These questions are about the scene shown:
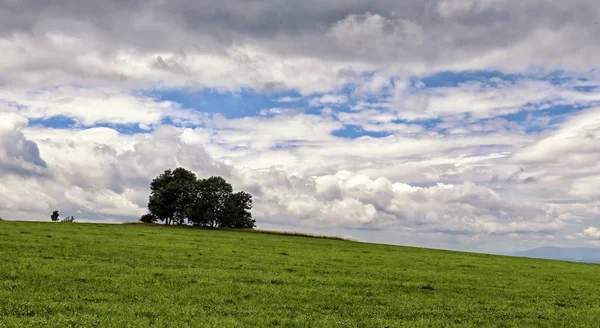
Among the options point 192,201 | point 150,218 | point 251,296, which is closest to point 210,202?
point 192,201

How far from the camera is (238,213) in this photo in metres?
119

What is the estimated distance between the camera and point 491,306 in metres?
22.5

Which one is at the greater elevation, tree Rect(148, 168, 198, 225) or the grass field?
tree Rect(148, 168, 198, 225)

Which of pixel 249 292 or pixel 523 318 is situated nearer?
pixel 523 318

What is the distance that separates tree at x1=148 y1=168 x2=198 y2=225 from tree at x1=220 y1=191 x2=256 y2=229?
876 centimetres

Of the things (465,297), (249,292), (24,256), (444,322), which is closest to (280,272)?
(249,292)

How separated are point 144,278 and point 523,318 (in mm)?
18109

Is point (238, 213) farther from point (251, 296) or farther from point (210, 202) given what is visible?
point (251, 296)

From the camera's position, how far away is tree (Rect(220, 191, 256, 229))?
381 feet

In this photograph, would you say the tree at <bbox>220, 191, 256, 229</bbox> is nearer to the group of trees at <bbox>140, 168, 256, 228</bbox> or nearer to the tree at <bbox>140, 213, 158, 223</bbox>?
the group of trees at <bbox>140, 168, 256, 228</bbox>

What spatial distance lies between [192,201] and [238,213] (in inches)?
479

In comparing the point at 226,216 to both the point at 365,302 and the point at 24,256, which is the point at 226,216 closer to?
the point at 24,256

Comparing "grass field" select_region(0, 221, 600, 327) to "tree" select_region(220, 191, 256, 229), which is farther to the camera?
"tree" select_region(220, 191, 256, 229)

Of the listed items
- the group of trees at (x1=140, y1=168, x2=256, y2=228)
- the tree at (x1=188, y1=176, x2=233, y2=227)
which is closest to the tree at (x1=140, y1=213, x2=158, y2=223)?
the group of trees at (x1=140, y1=168, x2=256, y2=228)
